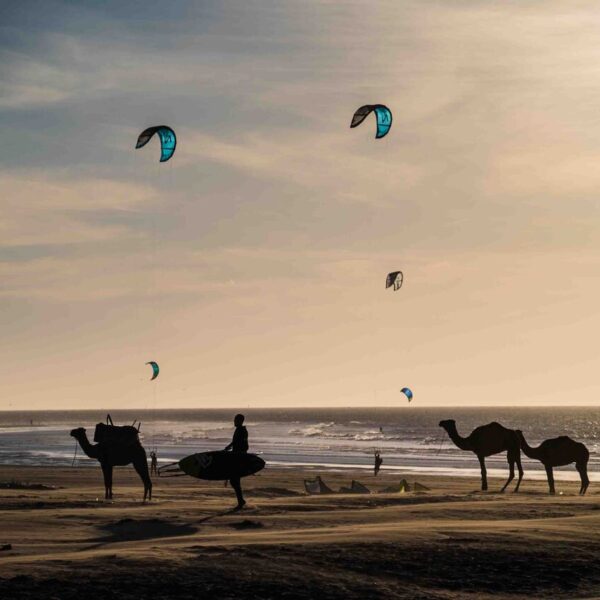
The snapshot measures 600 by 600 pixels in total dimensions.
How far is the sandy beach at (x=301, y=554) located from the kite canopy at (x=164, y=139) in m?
14.1

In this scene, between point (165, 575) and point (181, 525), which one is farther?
point (181, 525)

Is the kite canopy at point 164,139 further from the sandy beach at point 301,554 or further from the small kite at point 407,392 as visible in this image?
the small kite at point 407,392

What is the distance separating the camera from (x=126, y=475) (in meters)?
49.2

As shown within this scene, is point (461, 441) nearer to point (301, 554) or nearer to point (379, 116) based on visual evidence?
point (379, 116)

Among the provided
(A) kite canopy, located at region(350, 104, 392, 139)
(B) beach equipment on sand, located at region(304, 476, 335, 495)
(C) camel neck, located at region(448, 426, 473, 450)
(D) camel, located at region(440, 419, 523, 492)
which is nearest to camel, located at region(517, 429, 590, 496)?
(D) camel, located at region(440, 419, 523, 492)

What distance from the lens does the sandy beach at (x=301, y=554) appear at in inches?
441

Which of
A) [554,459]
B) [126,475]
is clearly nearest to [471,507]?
[554,459]

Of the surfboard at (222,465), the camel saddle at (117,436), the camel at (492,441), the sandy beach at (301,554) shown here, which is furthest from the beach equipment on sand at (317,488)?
the sandy beach at (301,554)

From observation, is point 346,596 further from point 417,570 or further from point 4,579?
Result: point 4,579

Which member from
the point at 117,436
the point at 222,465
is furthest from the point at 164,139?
the point at 222,465

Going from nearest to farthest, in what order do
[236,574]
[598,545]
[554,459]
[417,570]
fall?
[236,574], [417,570], [598,545], [554,459]

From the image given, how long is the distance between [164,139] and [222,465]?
46.2ft

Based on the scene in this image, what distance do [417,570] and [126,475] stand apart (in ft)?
126

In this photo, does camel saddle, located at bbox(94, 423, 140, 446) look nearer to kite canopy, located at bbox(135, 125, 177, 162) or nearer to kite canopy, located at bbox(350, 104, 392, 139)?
kite canopy, located at bbox(135, 125, 177, 162)
